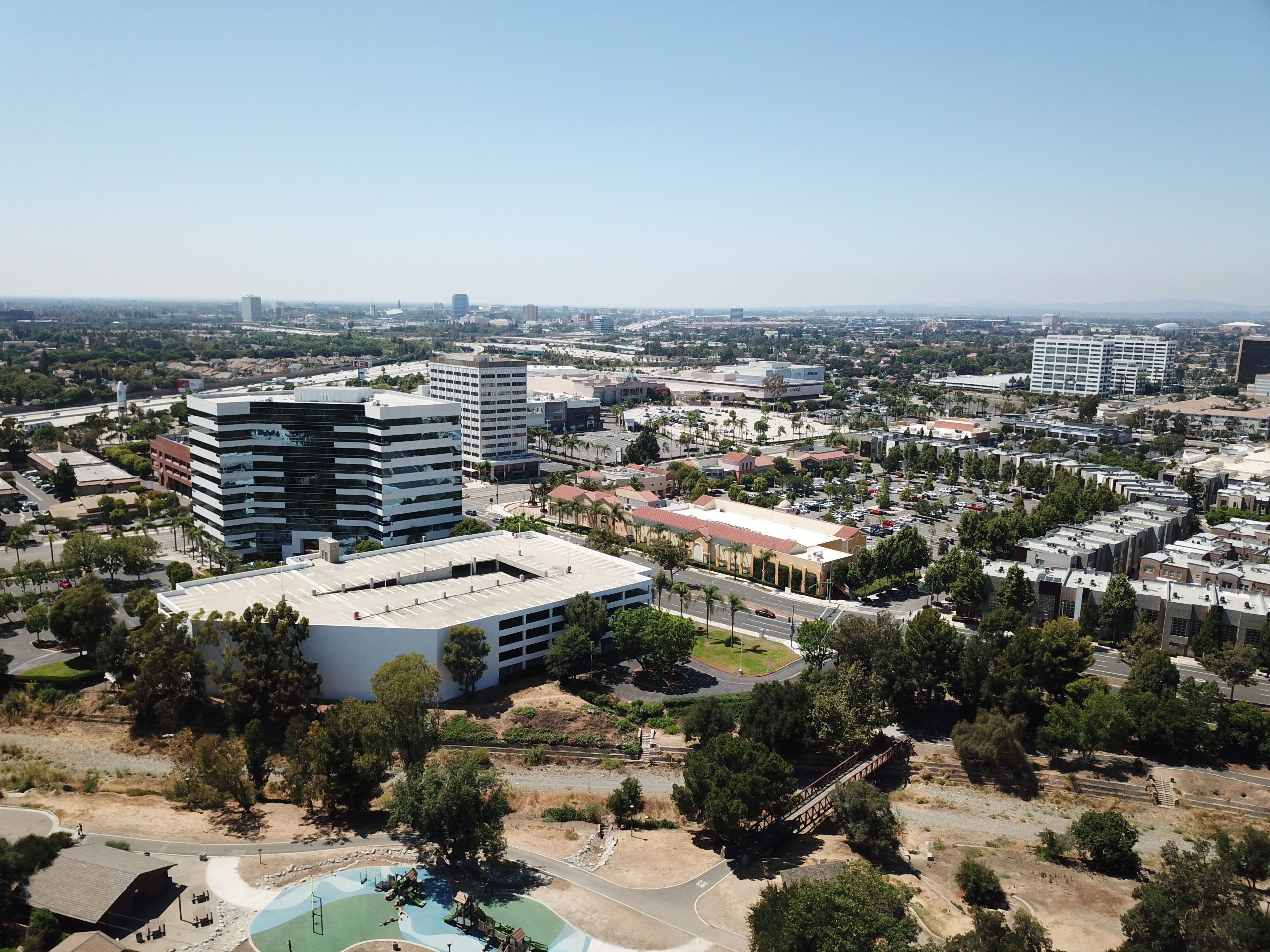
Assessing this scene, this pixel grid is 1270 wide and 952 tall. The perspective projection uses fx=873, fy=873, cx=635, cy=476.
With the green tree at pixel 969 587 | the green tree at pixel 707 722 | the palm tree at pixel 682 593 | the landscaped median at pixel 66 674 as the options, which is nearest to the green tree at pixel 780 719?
the green tree at pixel 707 722

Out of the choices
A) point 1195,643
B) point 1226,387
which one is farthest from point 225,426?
point 1226,387

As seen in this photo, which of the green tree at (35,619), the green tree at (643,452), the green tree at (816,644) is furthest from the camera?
the green tree at (643,452)

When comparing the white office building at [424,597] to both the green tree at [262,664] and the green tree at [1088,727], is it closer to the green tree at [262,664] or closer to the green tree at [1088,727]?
the green tree at [262,664]

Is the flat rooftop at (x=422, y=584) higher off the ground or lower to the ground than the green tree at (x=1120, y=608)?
higher

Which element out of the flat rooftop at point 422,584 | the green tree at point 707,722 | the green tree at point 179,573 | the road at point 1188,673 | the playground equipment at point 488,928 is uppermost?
the flat rooftop at point 422,584

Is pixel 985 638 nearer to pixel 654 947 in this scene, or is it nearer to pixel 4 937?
pixel 654 947

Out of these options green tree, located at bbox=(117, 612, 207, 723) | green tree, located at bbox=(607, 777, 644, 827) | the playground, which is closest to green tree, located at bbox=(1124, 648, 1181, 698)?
green tree, located at bbox=(607, 777, 644, 827)
